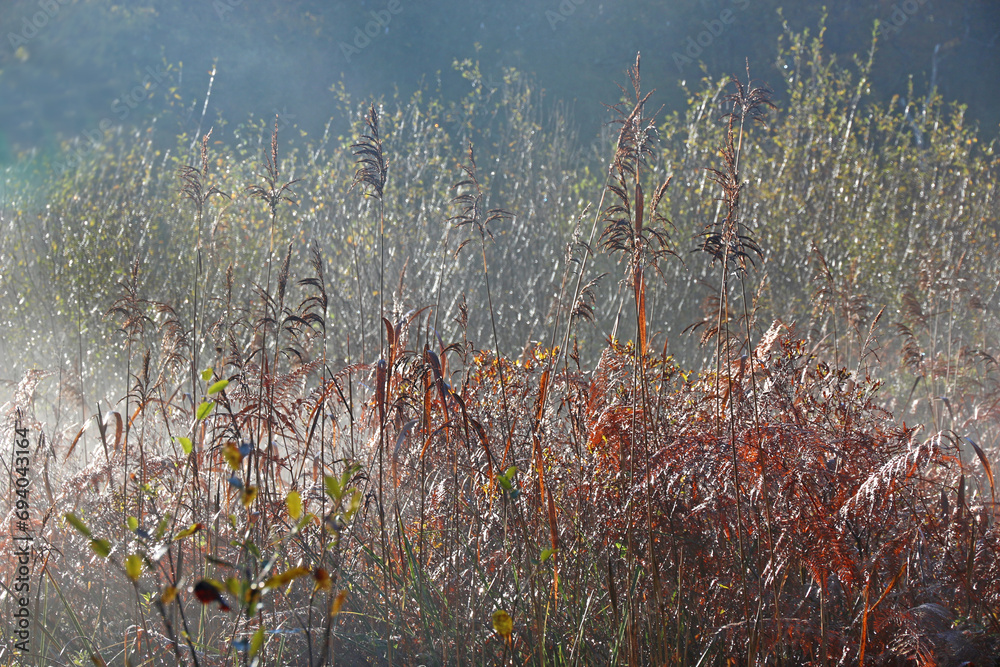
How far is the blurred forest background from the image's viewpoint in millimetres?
20438

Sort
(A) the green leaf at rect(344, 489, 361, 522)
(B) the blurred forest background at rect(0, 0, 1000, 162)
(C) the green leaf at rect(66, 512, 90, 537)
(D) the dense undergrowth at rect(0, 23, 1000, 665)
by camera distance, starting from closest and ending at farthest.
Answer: (C) the green leaf at rect(66, 512, 90, 537), (A) the green leaf at rect(344, 489, 361, 522), (D) the dense undergrowth at rect(0, 23, 1000, 665), (B) the blurred forest background at rect(0, 0, 1000, 162)

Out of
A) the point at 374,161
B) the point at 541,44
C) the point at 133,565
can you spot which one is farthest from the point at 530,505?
the point at 541,44

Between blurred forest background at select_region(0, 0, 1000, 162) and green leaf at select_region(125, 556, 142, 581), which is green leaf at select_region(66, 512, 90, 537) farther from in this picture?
blurred forest background at select_region(0, 0, 1000, 162)

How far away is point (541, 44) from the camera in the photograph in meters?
23.2

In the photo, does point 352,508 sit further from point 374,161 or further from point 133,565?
point 374,161

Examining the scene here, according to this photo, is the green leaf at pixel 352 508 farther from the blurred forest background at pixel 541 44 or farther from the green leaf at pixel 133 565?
the blurred forest background at pixel 541 44

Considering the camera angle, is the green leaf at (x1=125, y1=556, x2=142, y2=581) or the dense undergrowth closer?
the green leaf at (x1=125, y1=556, x2=142, y2=581)

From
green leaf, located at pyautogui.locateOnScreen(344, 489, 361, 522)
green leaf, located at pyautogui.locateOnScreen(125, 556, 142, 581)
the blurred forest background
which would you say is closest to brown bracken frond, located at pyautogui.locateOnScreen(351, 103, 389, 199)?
green leaf, located at pyautogui.locateOnScreen(344, 489, 361, 522)

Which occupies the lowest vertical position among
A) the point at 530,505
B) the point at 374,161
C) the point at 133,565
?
the point at 133,565

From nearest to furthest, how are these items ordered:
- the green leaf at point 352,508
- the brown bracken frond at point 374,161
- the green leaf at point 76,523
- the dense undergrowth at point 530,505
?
the green leaf at point 76,523, the green leaf at point 352,508, the dense undergrowth at point 530,505, the brown bracken frond at point 374,161

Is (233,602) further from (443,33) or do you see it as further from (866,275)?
(443,33)

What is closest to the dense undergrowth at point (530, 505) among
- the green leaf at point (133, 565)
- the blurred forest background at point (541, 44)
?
the green leaf at point (133, 565)

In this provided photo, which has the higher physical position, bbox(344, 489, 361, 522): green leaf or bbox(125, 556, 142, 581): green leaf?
bbox(344, 489, 361, 522): green leaf

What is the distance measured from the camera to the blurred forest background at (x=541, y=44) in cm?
2044
